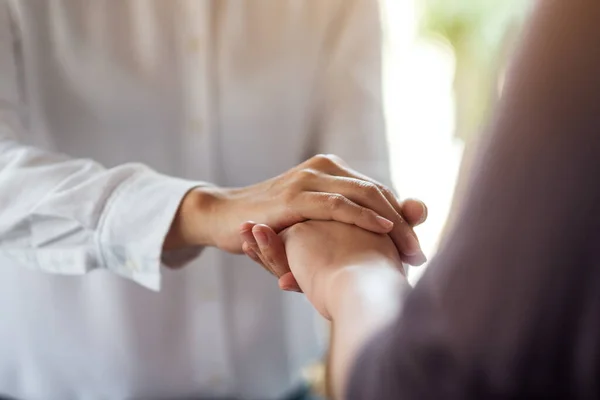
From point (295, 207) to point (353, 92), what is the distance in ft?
0.66

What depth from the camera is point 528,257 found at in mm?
180

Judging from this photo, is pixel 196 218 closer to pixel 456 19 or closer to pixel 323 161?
pixel 323 161

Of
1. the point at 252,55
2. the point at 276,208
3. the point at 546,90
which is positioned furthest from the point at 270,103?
the point at 546,90

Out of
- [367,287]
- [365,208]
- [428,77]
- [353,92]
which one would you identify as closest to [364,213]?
[365,208]

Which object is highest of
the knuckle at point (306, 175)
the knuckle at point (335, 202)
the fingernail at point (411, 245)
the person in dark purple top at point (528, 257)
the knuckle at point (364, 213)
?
Answer: the person in dark purple top at point (528, 257)

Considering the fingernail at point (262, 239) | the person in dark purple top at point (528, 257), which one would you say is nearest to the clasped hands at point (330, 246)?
the fingernail at point (262, 239)

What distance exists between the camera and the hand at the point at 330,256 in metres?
0.31

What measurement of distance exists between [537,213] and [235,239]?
10.6 inches

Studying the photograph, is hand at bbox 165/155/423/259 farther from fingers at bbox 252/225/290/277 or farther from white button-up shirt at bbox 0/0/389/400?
white button-up shirt at bbox 0/0/389/400

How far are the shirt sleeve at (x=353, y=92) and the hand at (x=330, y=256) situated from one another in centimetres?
18

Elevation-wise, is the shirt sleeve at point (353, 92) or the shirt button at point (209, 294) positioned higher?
the shirt sleeve at point (353, 92)

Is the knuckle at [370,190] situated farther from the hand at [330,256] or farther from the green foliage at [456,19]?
the green foliage at [456,19]

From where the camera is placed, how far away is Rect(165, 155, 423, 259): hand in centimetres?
39

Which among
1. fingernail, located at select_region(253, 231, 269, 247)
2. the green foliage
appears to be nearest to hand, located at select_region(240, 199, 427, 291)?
fingernail, located at select_region(253, 231, 269, 247)
